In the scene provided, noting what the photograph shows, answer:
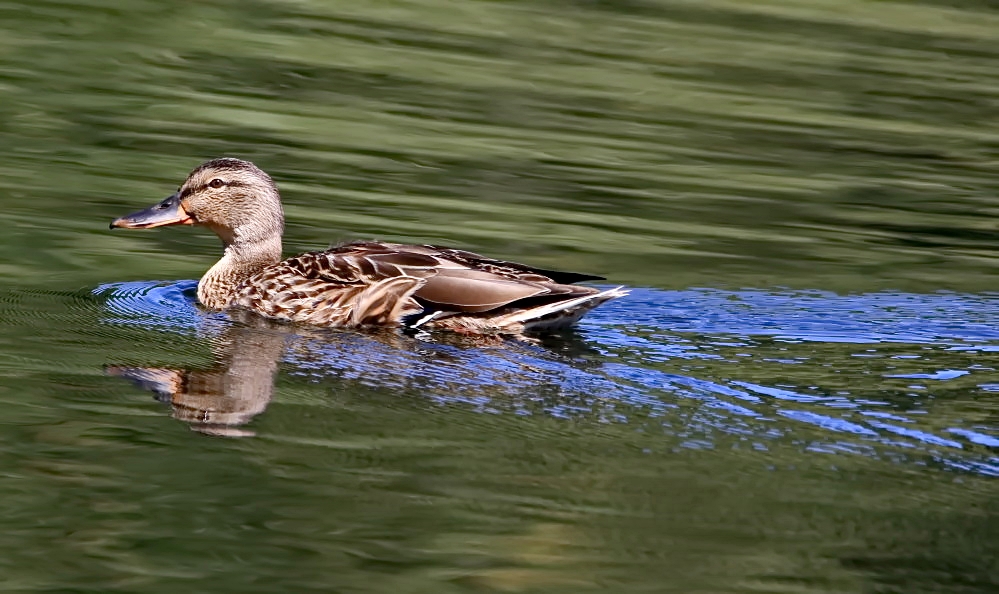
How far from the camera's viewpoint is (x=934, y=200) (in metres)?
12.7

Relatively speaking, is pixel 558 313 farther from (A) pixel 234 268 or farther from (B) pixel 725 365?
→ (A) pixel 234 268

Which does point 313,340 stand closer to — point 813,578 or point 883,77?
point 813,578

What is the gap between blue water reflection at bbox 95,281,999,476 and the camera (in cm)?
701

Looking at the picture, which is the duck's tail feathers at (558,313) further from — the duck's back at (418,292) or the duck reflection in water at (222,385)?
the duck reflection in water at (222,385)

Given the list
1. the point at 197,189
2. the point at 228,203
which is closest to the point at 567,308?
the point at 228,203

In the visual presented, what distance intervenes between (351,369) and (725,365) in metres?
1.75

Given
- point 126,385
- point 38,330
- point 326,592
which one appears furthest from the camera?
point 38,330

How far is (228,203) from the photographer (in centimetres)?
1009

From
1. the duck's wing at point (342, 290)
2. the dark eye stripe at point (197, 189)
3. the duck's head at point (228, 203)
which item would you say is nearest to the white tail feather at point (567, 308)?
the duck's wing at point (342, 290)

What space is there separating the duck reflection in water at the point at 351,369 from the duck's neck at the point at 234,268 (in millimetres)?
388

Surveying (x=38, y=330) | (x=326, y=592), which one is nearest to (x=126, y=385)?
(x=38, y=330)

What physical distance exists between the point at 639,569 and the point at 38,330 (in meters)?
4.03

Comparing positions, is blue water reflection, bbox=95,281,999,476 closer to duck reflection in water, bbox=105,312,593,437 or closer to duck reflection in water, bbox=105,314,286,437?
duck reflection in water, bbox=105,312,593,437

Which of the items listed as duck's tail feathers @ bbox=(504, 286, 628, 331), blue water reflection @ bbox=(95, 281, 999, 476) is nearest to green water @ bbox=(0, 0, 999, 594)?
blue water reflection @ bbox=(95, 281, 999, 476)
